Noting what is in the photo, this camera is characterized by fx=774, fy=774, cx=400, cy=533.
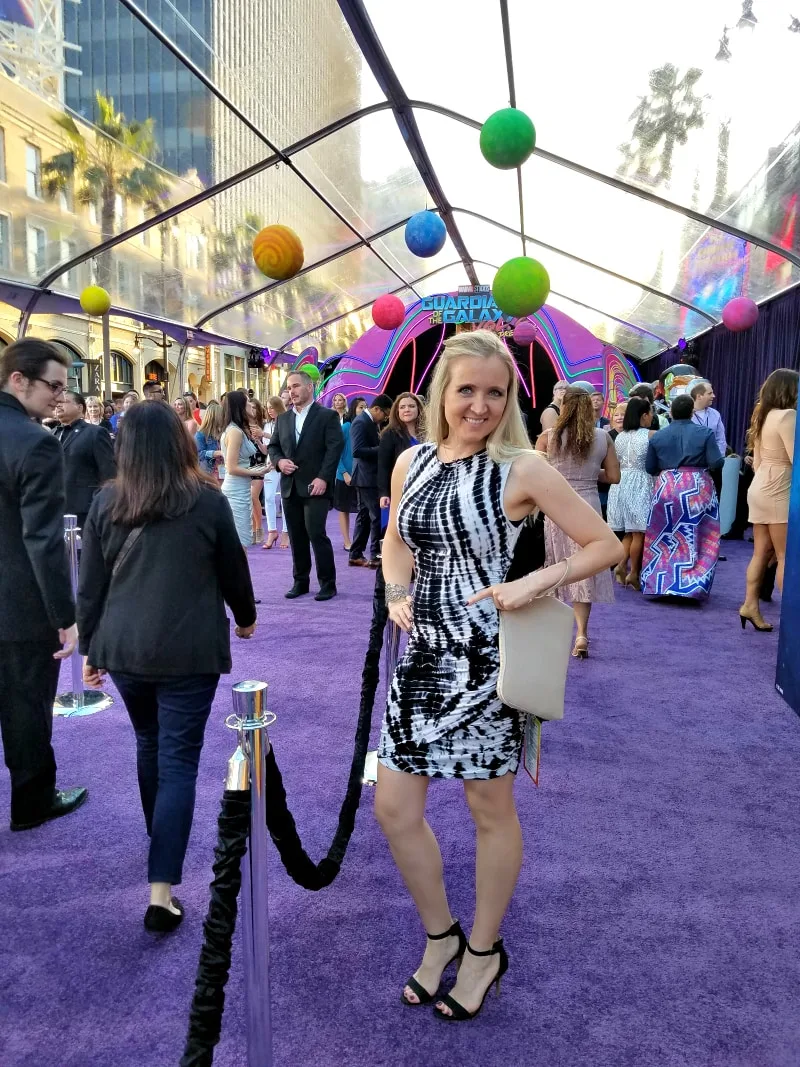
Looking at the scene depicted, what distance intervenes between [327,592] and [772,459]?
12.1ft

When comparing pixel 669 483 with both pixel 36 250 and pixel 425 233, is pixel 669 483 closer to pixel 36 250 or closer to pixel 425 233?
pixel 425 233

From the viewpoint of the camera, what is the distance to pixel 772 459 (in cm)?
539

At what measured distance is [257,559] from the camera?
29.0ft

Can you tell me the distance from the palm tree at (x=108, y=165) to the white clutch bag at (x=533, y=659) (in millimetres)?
9178

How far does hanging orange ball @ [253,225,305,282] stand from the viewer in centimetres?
854

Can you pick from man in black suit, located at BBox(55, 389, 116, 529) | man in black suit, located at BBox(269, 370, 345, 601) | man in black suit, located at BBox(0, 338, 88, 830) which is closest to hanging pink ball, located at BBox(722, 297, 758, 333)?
man in black suit, located at BBox(269, 370, 345, 601)

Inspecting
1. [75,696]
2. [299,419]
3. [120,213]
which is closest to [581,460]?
[299,419]

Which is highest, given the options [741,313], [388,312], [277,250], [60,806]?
[388,312]

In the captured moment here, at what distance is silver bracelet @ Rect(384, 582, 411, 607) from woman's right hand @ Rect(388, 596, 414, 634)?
0.18 feet

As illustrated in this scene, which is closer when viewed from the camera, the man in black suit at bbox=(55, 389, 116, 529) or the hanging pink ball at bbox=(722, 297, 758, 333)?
the man in black suit at bbox=(55, 389, 116, 529)

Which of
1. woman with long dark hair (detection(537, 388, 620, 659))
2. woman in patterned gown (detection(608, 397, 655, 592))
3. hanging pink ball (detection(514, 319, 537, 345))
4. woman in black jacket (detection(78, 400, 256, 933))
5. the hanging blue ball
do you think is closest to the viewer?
woman in black jacket (detection(78, 400, 256, 933))

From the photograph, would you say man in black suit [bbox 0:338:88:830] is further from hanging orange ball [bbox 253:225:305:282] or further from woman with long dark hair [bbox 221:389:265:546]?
hanging orange ball [bbox 253:225:305:282]

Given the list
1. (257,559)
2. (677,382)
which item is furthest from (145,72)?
(677,382)

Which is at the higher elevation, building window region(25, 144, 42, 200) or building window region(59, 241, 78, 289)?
Result: building window region(25, 144, 42, 200)
